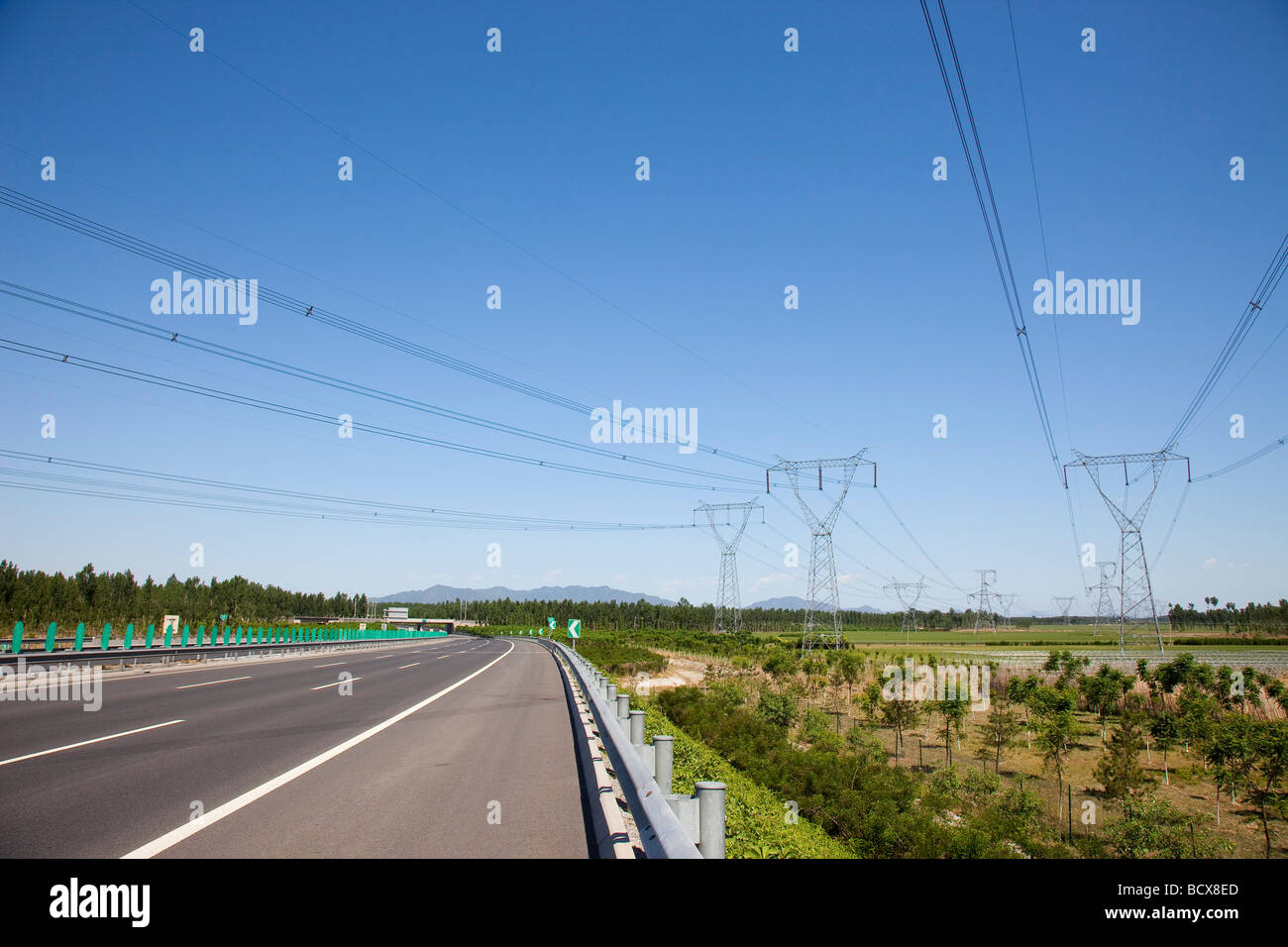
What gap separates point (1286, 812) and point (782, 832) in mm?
18792

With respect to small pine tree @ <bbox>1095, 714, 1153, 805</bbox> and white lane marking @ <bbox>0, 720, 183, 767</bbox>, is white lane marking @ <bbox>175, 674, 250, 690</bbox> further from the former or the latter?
small pine tree @ <bbox>1095, 714, 1153, 805</bbox>

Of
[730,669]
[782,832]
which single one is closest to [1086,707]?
[730,669]

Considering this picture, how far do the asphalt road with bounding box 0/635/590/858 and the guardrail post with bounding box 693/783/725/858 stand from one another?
82.7 inches

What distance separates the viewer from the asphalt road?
6.55 metres

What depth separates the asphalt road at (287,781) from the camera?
6555mm

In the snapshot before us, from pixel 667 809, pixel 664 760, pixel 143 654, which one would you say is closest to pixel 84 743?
pixel 664 760

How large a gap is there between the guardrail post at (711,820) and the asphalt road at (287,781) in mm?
2100

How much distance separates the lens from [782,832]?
8.49 meters

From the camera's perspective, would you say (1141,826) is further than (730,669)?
No

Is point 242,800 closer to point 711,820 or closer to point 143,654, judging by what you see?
point 711,820

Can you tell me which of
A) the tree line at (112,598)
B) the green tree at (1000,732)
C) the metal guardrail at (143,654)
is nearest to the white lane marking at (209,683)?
the metal guardrail at (143,654)

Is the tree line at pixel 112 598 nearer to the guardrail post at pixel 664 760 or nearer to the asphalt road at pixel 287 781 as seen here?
the asphalt road at pixel 287 781
